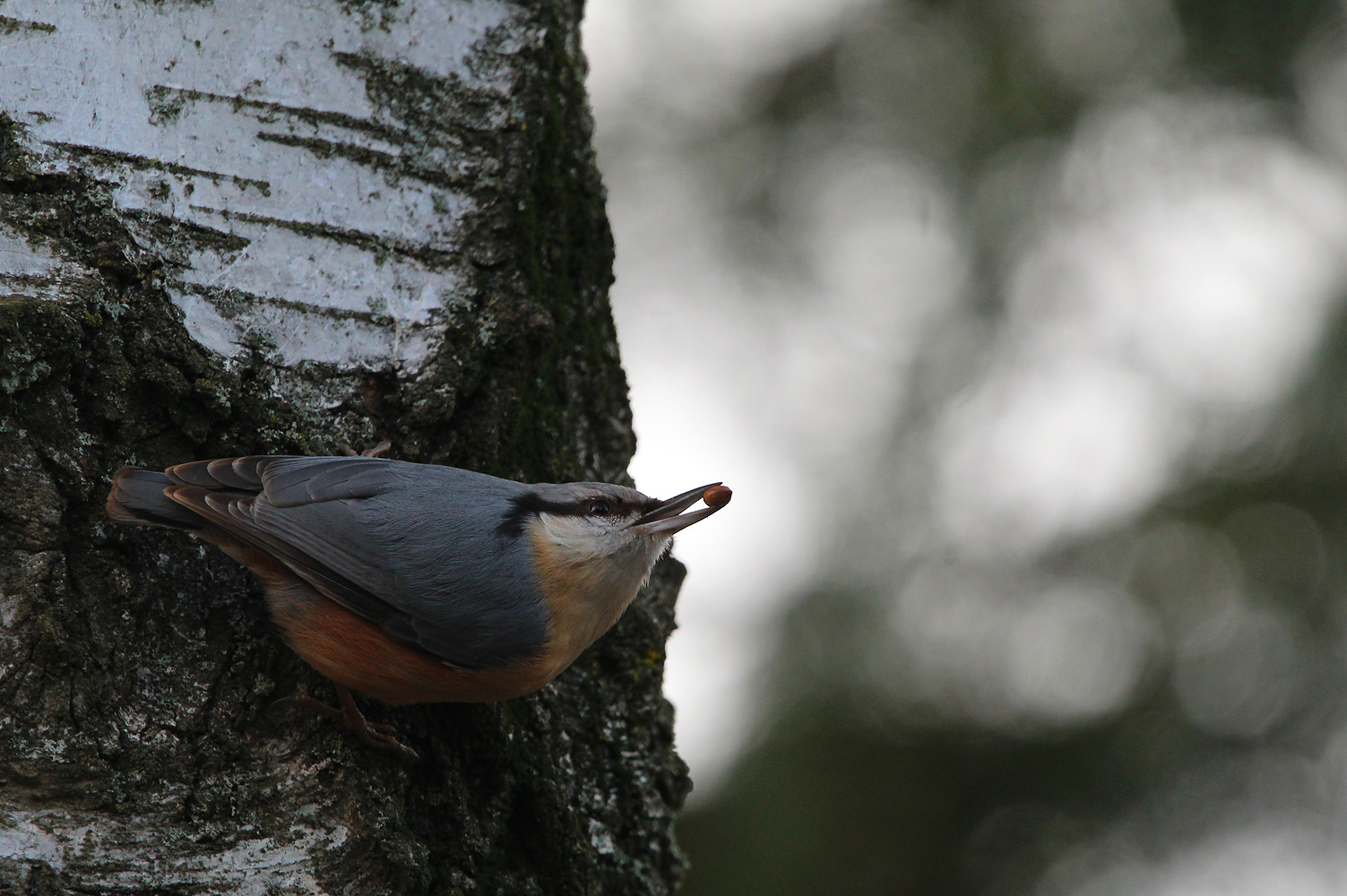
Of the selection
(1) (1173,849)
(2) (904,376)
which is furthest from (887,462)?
(1) (1173,849)

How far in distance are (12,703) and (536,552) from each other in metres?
0.99

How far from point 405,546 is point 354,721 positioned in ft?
1.21

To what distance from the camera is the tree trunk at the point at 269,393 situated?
1725 mm

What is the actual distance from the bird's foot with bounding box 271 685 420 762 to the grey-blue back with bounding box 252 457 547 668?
0.53 ft

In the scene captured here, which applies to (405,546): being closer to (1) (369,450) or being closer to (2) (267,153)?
(1) (369,450)

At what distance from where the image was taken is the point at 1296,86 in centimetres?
388

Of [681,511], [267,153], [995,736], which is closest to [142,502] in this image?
[267,153]

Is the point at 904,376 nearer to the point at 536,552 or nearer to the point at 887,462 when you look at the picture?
the point at 887,462

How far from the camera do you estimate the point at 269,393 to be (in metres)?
2.09

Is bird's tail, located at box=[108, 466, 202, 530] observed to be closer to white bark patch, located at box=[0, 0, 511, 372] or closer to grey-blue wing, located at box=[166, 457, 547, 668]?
grey-blue wing, located at box=[166, 457, 547, 668]

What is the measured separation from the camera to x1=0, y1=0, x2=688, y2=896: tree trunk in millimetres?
1725

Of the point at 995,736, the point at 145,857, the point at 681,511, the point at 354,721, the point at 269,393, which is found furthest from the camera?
the point at 995,736

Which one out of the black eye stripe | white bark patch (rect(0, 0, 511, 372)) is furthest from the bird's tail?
the black eye stripe

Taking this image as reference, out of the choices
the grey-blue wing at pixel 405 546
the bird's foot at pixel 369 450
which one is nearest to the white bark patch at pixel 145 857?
the grey-blue wing at pixel 405 546
